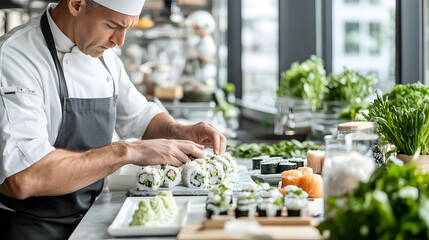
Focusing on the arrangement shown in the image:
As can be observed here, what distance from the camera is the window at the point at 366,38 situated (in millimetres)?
3930

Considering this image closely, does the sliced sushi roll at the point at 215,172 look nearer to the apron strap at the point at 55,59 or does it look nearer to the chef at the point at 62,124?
the chef at the point at 62,124

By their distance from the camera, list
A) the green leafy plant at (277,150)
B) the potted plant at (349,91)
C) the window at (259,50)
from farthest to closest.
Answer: the window at (259,50) < the potted plant at (349,91) < the green leafy plant at (277,150)

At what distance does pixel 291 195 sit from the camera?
1.62 m

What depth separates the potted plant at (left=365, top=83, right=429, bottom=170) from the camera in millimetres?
2016

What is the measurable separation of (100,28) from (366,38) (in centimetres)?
260

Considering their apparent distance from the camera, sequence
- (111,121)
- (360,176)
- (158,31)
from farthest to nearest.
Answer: (158,31), (111,121), (360,176)

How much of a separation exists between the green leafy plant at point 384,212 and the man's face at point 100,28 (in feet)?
4.38

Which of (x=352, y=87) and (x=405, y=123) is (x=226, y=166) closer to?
(x=405, y=123)

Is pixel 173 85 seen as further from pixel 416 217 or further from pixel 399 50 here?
pixel 416 217

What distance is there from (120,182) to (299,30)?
3443 millimetres

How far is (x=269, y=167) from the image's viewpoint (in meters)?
2.33

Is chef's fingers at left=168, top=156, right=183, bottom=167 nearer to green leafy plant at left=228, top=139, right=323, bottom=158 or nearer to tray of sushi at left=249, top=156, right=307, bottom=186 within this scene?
tray of sushi at left=249, top=156, right=307, bottom=186

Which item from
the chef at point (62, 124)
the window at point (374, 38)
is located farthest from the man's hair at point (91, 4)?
the window at point (374, 38)

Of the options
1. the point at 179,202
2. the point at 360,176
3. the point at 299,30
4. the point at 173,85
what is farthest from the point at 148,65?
the point at 360,176
